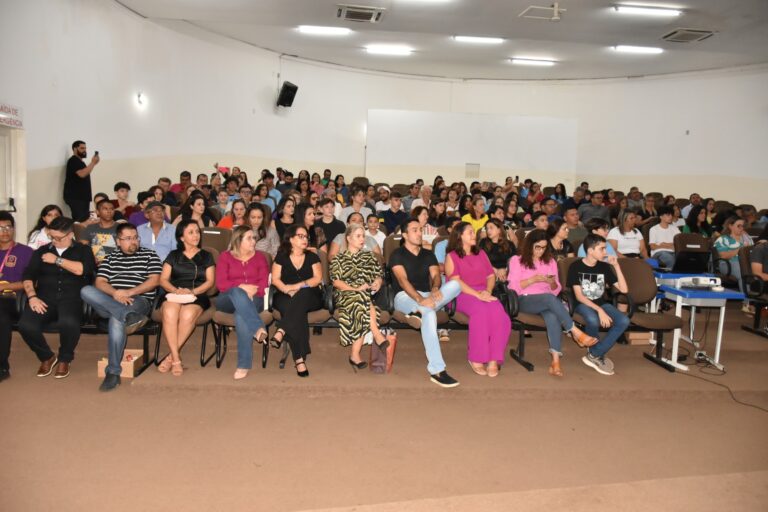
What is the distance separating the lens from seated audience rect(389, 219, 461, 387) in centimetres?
414

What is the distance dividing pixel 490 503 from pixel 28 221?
579 cm

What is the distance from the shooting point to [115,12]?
7.64 meters

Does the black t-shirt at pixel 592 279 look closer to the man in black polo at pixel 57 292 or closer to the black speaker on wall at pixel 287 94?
the man in black polo at pixel 57 292

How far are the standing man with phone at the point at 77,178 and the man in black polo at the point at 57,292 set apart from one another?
2.91 m

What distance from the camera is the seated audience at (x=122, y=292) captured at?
3975 mm

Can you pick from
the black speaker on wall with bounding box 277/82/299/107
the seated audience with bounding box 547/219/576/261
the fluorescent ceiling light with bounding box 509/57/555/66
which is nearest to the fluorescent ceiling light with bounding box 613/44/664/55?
the fluorescent ceiling light with bounding box 509/57/555/66

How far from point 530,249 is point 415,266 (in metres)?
0.94

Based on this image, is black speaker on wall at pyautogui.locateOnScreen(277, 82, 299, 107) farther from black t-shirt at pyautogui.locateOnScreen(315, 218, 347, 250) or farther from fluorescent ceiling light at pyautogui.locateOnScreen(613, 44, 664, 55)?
black t-shirt at pyautogui.locateOnScreen(315, 218, 347, 250)

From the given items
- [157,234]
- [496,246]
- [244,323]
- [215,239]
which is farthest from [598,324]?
[157,234]

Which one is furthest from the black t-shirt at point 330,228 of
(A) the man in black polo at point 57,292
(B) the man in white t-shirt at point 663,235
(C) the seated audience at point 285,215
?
(B) the man in white t-shirt at point 663,235

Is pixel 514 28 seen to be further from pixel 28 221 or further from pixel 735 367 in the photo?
pixel 28 221

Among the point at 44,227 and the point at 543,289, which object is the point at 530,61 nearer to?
the point at 543,289

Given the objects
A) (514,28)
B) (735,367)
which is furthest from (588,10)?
(735,367)

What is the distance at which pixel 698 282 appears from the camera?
14.9 feet
